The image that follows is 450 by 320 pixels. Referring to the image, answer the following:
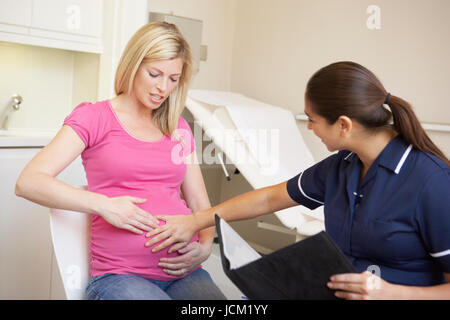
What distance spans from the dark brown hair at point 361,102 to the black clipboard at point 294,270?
1.14 ft

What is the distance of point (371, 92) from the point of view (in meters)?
1.09

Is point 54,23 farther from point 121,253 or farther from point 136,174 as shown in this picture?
point 121,253

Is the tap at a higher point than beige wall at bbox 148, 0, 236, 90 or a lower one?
lower

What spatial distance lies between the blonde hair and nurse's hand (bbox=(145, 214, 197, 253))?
0.92 feet

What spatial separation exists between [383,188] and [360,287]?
0.87ft

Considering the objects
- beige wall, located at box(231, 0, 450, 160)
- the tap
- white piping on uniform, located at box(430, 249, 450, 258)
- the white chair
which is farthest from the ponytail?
the tap

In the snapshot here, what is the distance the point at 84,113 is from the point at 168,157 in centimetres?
26

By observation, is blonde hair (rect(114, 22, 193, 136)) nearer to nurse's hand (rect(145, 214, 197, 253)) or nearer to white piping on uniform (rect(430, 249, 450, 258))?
nurse's hand (rect(145, 214, 197, 253))

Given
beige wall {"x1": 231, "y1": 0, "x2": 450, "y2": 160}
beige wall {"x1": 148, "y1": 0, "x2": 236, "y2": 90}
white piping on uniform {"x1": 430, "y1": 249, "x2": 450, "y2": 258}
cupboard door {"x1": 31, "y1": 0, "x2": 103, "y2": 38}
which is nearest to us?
white piping on uniform {"x1": 430, "y1": 249, "x2": 450, "y2": 258}

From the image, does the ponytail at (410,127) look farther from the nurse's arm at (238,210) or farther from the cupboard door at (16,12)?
the cupboard door at (16,12)

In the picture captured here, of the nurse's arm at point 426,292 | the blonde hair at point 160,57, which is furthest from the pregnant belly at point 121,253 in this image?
the nurse's arm at point 426,292

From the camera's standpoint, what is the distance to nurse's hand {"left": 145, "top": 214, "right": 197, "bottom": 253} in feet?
4.18

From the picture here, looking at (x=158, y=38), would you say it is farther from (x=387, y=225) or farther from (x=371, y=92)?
(x=387, y=225)

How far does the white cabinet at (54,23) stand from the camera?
2.29 m
